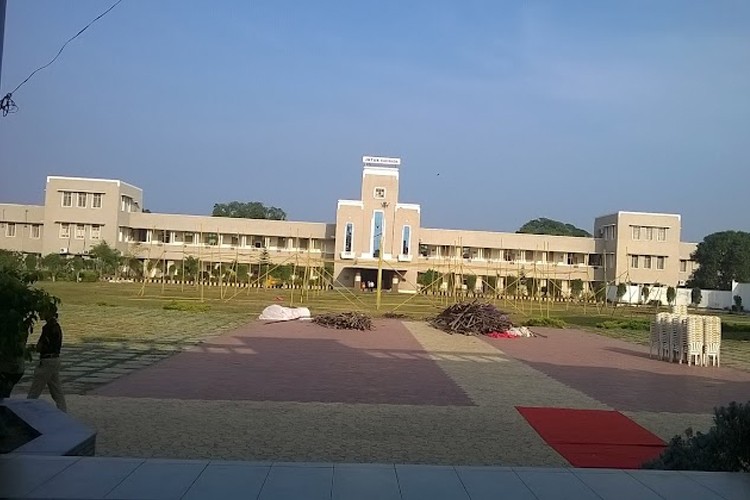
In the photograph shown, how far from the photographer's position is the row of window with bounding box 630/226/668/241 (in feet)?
227

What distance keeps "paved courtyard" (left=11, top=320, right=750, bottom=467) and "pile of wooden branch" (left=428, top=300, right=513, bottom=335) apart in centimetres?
490

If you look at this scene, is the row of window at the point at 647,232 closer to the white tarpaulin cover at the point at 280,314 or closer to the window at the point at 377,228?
the window at the point at 377,228

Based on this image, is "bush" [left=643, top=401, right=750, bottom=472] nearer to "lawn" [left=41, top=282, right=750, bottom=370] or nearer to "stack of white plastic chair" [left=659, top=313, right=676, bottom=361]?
"stack of white plastic chair" [left=659, top=313, right=676, bottom=361]

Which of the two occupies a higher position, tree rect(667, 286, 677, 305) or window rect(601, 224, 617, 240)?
window rect(601, 224, 617, 240)

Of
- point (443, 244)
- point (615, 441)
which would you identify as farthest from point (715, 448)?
point (443, 244)

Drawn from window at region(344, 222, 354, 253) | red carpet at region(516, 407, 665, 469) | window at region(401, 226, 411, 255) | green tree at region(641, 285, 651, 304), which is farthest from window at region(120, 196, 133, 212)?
red carpet at region(516, 407, 665, 469)

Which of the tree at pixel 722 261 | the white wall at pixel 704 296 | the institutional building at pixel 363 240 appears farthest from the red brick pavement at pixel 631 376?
the tree at pixel 722 261

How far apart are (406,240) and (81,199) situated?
99.1ft

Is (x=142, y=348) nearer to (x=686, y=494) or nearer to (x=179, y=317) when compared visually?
(x=179, y=317)

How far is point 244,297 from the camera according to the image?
45.9 metres

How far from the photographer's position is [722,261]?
2864 inches

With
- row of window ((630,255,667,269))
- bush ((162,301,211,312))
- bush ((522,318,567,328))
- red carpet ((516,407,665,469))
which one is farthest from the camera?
row of window ((630,255,667,269))

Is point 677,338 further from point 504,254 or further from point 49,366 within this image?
point 504,254

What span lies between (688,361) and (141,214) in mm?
61180
